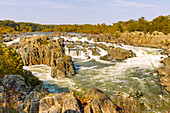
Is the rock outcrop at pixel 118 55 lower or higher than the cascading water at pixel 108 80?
higher

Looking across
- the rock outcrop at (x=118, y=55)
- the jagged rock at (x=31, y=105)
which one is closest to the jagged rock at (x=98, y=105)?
the jagged rock at (x=31, y=105)

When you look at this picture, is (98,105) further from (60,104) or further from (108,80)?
(108,80)

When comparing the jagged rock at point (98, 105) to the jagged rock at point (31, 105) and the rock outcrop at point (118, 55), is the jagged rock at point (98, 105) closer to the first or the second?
the jagged rock at point (31, 105)

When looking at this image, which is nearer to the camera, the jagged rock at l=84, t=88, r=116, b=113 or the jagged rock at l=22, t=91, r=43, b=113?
the jagged rock at l=84, t=88, r=116, b=113

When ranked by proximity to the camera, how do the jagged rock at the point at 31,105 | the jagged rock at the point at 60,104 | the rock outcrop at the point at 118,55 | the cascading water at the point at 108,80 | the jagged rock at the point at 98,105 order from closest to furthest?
the jagged rock at the point at 60,104 < the jagged rock at the point at 98,105 < the jagged rock at the point at 31,105 < the cascading water at the point at 108,80 < the rock outcrop at the point at 118,55

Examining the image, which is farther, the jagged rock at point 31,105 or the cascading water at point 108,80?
the cascading water at point 108,80

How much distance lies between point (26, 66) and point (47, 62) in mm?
4890

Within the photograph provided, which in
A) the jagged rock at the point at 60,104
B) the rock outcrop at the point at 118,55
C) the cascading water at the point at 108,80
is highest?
the jagged rock at the point at 60,104

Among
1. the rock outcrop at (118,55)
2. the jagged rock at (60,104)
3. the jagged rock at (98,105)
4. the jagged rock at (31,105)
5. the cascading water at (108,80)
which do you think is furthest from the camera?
the rock outcrop at (118,55)

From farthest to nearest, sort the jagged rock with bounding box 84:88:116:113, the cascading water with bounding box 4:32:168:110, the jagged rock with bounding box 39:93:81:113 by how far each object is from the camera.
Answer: the cascading water with bounding box 4:32:168:110 < the jagged rock with bounding box 84:88:116:113 < the jagged rock with bounding box 39:93:81:113

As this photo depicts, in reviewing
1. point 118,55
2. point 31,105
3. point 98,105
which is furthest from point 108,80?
point 31,105

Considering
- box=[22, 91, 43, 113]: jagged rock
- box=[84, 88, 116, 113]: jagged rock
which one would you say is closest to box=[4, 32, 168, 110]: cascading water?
box=[84, 88, 116, 113]: jagged rock

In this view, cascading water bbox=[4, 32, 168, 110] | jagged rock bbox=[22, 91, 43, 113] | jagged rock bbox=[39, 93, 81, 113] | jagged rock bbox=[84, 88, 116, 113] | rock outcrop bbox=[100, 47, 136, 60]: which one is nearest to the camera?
jagged rock bbox=[39, 93, 81, 113]

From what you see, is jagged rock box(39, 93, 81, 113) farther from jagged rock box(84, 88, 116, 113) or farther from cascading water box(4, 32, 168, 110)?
cascading water box(4, 32, 168, 110)
